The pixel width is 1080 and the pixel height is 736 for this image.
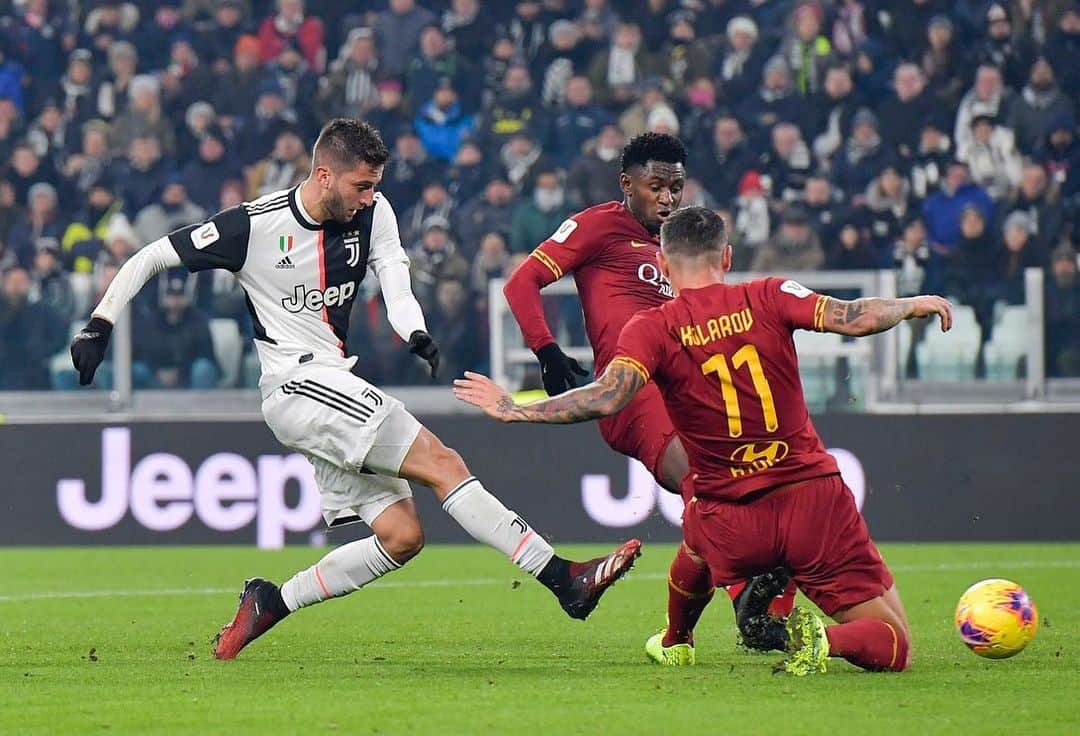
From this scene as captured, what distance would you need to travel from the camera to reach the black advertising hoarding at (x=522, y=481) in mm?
12805

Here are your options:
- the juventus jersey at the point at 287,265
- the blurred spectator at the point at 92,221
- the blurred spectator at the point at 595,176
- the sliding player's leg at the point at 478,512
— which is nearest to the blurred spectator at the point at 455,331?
the blurred spectator at the point at 595,176

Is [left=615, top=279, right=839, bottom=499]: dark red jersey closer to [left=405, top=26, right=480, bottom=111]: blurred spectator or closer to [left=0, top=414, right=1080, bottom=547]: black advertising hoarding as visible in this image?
[left=0, top=414, right=1080, bottom=547]: black advertising hoarding

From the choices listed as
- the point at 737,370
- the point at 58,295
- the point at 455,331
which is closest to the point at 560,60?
the point at 455,331

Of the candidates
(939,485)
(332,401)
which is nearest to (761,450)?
(332,401)

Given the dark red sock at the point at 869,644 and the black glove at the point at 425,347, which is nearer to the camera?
the dark red sock at the point at 869,644

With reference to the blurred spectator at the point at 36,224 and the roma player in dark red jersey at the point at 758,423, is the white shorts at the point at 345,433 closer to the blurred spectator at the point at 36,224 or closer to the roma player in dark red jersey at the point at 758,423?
the roma player in dark red jersey at the point at 758,423

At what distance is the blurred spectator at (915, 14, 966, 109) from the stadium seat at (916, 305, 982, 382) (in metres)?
3.51

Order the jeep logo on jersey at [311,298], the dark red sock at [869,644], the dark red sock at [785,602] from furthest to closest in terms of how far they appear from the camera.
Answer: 1. the dark red sock at [785,602]
2. the jeep logo on jersey at [311,298]
3. the dark red sock at [869,644]

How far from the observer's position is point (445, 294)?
44.0 feet

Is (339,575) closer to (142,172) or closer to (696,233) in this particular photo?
(696,233)

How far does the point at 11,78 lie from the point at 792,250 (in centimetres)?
805

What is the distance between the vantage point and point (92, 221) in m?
15.7

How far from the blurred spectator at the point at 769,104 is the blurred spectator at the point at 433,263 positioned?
3.12 m

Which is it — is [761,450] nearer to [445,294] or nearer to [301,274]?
[301,274]
